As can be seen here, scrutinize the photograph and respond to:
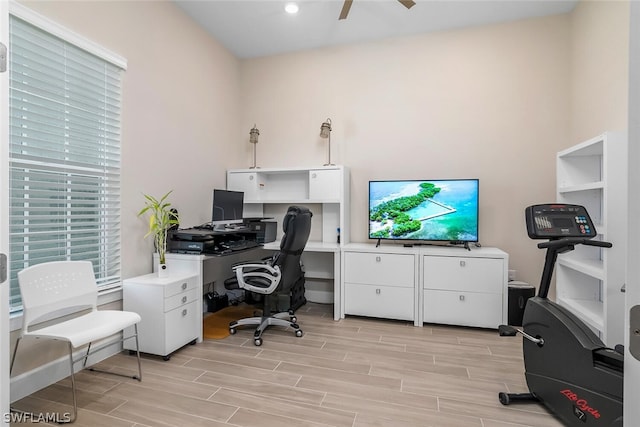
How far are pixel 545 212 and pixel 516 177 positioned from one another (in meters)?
1.85

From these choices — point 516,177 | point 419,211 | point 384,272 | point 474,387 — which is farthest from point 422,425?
point 516,177

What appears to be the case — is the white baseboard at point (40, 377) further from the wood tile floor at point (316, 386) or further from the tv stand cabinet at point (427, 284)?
the tv stand cabinet at point (427, 284)

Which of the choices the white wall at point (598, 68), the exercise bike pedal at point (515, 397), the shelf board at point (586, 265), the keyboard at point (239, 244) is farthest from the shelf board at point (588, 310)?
the keyboard at point (239, 244)

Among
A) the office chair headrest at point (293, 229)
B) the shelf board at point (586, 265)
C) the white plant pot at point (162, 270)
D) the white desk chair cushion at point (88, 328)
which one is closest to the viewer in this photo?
the white desk chair cushion at point (88, 328)

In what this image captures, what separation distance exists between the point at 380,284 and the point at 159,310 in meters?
2.09

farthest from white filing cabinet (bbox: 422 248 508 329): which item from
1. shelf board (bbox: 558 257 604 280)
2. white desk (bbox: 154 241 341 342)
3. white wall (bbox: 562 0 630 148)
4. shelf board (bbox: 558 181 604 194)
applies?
white wall (bbox: 562 0 630 148)

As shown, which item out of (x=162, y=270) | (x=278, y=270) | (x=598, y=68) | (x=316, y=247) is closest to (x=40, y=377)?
(x=162, y=270)

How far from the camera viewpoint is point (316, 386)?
2.16m

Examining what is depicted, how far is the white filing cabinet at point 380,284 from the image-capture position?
3.34m

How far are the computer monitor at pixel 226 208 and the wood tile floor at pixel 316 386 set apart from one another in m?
1.17

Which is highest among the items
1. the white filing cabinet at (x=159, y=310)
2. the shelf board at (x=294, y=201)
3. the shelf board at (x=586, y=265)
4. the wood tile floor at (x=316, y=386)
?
the shelf board at (x=294, y=201)

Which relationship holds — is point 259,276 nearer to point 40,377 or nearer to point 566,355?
point 40,377

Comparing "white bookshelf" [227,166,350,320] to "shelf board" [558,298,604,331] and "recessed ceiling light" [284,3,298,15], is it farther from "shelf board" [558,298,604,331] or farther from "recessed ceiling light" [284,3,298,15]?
"shelf board" [558,298,604,331]

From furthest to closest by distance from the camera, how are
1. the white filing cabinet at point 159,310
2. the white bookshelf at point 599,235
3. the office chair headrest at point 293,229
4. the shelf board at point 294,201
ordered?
the shelf board at point 294,201 < the office chair headrest at point 293,229 < the white filing cabinet at point 159,310 < the white bookshelf at point 599,235
